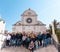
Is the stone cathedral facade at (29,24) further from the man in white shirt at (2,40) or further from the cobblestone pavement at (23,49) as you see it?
the cobblestone pavement at (23,49)

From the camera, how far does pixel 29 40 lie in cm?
1256

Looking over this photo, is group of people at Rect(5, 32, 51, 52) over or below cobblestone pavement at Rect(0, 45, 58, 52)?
over

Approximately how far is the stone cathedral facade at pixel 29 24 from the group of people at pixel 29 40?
104ft

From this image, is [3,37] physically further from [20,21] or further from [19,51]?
[20,21]

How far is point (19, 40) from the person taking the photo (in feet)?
42.0

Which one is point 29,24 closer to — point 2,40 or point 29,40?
point 2,40

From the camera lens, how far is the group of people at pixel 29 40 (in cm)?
1236

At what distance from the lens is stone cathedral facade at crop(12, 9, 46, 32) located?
45.2m

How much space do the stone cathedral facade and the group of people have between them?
31.8 m

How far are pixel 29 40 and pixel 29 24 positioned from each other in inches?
1342

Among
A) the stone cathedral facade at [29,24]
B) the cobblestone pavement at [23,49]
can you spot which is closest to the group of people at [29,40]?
the cobblestone pavement at [23,49]

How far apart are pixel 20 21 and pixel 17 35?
34.0 meters

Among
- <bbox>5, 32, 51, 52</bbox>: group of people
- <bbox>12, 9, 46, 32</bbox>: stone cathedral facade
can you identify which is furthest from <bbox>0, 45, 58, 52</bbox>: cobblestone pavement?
<bbox>12, 9, 46, 32</bbox>: stone cathedral facade

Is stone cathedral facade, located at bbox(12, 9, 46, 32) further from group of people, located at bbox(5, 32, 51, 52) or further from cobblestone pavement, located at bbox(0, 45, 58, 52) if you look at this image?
cobblestone pavement, located at bbox(0, 45, 58, 52)
